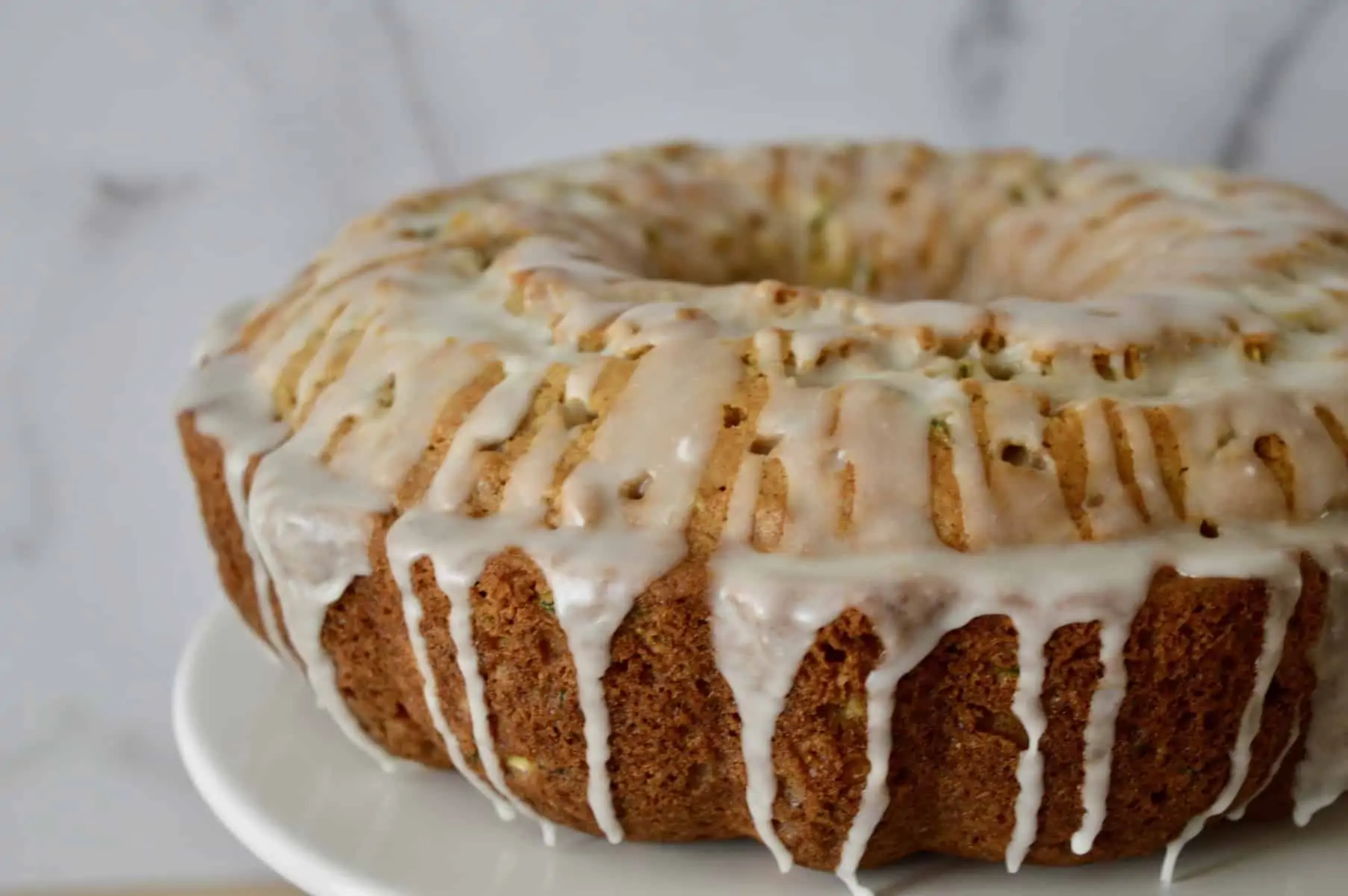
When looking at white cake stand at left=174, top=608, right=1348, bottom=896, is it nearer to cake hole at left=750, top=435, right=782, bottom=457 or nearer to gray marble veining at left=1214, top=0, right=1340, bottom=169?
cake hole at left=750, top=435, right=782, bottom=457

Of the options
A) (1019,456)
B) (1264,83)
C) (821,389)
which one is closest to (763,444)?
(821,389)

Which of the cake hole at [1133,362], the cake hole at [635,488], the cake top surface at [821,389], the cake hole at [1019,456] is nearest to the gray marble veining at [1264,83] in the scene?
the cake top surface at [821,389]

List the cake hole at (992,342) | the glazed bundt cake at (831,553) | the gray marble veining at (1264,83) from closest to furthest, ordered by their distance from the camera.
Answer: the glazed bundt cake at (831,553), the cake hole at (992,342), the gray marble veining at (1264,83)

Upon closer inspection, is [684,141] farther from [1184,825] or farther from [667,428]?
[1184,825]

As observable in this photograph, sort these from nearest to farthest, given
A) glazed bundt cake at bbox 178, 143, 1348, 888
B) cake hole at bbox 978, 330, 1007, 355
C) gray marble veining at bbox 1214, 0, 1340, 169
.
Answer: glazed bundt cake at bbox 178, 143, 1348, 888
cake hole at bbox 978, 330, 1007, 355
gray marble veining at bbox 1214, 0, 1340, 169

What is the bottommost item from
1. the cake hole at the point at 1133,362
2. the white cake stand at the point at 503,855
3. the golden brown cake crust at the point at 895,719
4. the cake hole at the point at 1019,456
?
the white cake stand at the point at 503,855

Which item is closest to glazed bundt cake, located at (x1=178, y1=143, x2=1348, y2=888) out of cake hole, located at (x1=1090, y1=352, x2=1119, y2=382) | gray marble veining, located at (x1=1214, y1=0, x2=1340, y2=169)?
cake hole, located at (x1=1090, y1=352, x2=1119, y2=382)

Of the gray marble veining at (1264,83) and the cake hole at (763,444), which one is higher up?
the cake hole at (763,444)

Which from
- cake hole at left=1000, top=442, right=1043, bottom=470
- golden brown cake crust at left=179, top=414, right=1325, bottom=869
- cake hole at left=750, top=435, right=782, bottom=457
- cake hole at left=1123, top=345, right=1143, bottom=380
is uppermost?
cake hole at left=750, top=435, right=782, bottom=457

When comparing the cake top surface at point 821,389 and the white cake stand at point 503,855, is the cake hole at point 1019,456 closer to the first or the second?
the cake top surface at point 821,389
